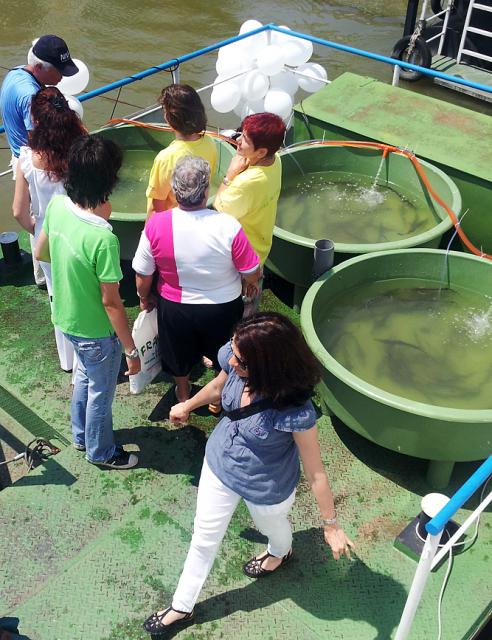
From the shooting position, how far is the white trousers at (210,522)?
106 inches

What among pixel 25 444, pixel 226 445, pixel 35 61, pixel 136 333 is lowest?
pixel 25 444

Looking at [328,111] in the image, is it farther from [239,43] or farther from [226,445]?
[226,445]

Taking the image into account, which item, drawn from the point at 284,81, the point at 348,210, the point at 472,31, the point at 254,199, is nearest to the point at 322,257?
the point at 254,199

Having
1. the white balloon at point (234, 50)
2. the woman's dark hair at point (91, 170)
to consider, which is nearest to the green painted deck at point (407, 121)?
the white balloon at point (234, 50)

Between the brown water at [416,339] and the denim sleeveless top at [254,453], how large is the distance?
4.88 ft

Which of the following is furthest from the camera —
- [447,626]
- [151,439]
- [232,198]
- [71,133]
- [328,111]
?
[328,111]

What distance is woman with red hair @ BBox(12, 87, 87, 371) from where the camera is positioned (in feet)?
11.0

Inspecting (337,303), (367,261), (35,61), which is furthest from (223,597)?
(35,61)

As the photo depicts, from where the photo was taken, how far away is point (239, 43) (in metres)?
7.09

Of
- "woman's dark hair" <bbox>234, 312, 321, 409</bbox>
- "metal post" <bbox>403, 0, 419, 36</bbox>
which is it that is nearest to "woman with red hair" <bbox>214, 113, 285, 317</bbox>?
"woman's dark hair" <bbox>234, 312, 321, 409</bbox>

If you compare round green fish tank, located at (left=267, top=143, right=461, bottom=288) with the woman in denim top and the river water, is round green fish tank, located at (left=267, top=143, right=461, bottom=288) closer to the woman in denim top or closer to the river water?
the woman in denim top

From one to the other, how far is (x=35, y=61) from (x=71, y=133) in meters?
1.26

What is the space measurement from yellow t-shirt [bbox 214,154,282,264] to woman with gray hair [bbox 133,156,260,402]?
471 millimetres

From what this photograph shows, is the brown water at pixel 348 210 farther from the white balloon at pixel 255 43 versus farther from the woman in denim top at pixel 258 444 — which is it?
the woman in denim top at pixel 258 444
